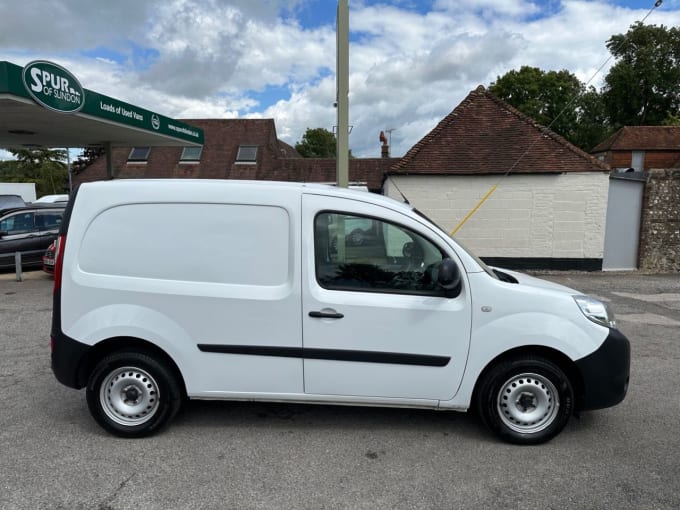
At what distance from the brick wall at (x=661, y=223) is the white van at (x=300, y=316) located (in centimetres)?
1080

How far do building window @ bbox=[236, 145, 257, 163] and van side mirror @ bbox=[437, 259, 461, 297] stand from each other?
22.3 m

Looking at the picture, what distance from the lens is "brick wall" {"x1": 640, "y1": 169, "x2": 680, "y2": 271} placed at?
39.1 feet

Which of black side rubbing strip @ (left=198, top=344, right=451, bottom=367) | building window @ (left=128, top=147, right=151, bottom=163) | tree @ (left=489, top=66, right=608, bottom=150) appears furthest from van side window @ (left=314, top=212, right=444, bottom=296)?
tree @ (left=489, top=66, right=608, bottom=150)

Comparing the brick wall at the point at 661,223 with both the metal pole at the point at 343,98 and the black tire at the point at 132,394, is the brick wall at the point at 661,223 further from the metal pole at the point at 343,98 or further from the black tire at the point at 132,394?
the black tire at the point at 132,394

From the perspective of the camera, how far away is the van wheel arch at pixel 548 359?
3281mm

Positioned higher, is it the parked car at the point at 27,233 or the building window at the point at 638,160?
the building window at the point at 638,160

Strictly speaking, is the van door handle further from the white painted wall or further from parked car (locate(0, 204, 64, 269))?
parked car (locate(0, 204, 64, 269))

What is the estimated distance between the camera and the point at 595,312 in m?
3.33

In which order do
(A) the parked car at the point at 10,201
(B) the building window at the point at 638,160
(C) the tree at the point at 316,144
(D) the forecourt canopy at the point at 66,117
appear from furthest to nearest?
(C) the tree at the point at 316,144 → (B) the building window at the point at 638,160 → (A) the parked car at the point at 10,201 → (D) the forecourt canopy at the point at 66,117

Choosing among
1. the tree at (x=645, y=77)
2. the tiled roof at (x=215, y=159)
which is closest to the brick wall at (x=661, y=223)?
the tiled roof at (x=215, y=159)

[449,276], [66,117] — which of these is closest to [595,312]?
[449,276]

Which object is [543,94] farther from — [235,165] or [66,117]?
[66,117]

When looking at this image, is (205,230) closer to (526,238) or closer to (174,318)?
(174,318)

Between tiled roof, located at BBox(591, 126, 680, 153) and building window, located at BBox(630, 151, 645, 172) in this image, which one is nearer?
tiled roof, located at BBox(591, 126, 680, 153)
